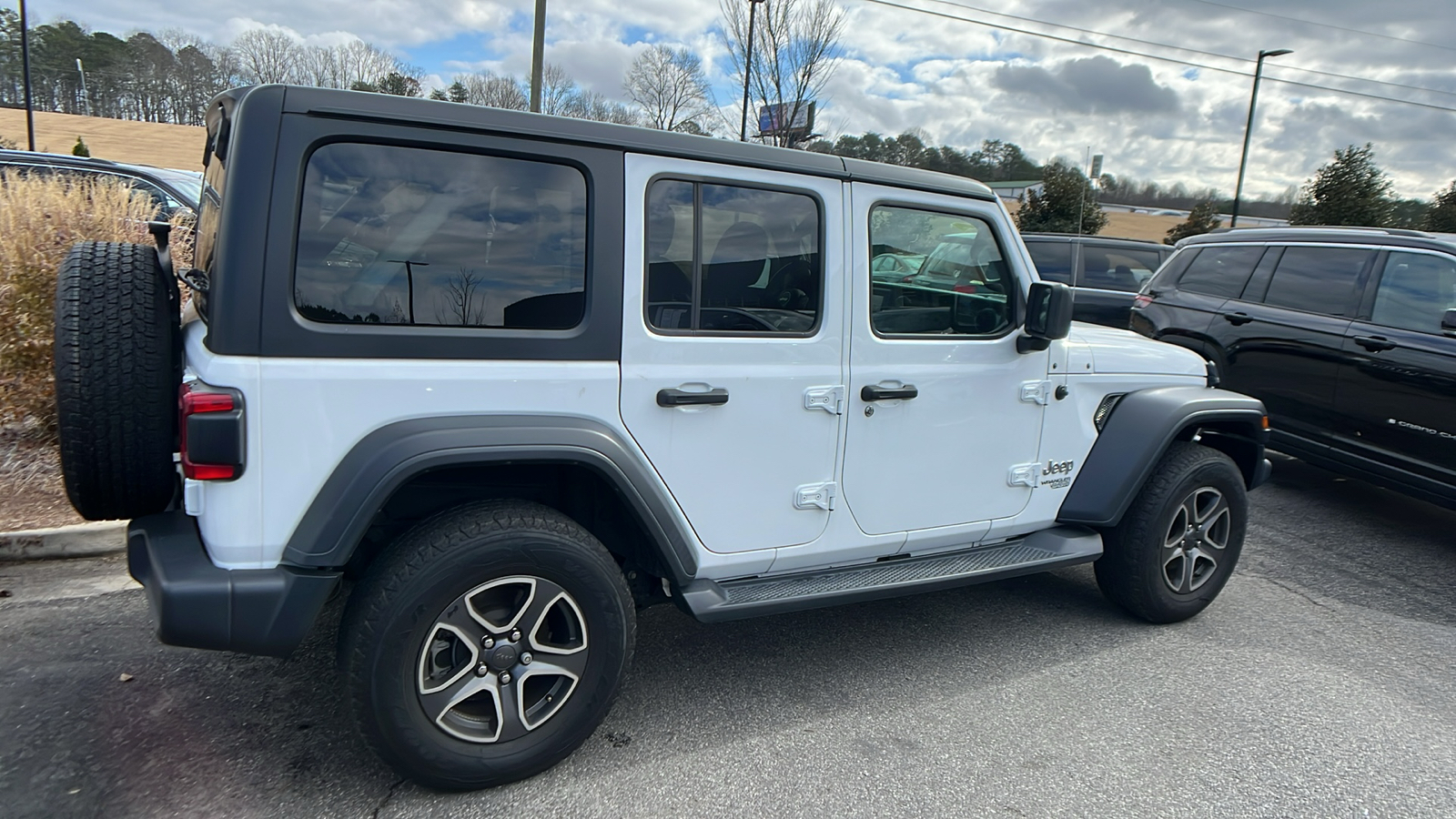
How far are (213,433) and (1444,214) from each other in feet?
83.7

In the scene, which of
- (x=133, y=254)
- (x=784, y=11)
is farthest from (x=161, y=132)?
(x=133, y=254)

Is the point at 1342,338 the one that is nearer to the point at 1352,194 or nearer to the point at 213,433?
the point at 213,433

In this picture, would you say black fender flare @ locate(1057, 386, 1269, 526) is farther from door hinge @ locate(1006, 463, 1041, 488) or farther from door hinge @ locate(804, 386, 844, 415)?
door hinge @ locate(804, 386, 844, 415)

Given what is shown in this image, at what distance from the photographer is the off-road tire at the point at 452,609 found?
2.32 meters

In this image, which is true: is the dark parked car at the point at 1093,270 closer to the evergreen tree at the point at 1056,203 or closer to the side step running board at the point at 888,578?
the side step running board at the point at 888,578

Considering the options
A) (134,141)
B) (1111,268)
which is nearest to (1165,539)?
(1111,268)

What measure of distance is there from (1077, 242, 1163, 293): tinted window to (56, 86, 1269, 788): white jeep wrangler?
25.2ft

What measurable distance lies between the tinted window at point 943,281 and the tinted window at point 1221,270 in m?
4.16

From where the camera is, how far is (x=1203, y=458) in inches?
150

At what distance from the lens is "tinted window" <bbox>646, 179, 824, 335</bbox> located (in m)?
2.72

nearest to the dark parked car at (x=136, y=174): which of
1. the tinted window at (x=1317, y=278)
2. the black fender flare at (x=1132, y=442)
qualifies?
the black fender flare at (x=1132, y=442)

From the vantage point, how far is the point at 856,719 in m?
3.05

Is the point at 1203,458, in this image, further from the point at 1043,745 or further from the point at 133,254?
the point at 133,254

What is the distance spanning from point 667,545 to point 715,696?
81 centimetres
